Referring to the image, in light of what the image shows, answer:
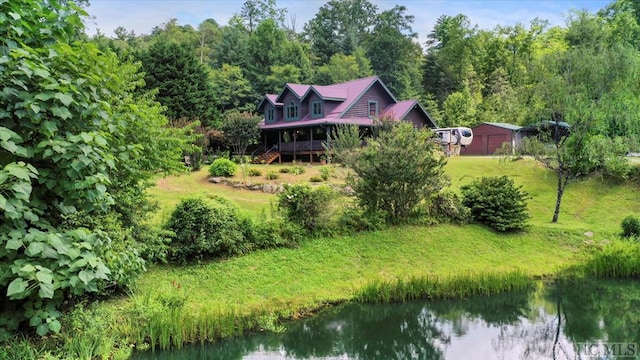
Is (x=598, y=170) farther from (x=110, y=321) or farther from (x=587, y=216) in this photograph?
(x=110, y=321)

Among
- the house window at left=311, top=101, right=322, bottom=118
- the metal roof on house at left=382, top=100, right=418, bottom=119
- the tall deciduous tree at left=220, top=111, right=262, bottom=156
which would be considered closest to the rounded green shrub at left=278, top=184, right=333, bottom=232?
the metal roof on house at left=382, top=100, right=418, bottom=119

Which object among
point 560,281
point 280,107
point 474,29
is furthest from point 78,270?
point 474,29

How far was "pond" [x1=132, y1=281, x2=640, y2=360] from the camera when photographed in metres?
7.27

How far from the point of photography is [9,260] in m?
4.65

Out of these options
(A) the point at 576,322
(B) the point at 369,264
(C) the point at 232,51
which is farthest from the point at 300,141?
(C) the point at 232,51

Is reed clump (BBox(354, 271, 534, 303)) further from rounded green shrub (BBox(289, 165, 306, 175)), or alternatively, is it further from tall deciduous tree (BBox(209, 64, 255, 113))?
tall deciduous tree (BBox(209, 64, 255, 113))

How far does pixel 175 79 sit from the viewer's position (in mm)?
31281

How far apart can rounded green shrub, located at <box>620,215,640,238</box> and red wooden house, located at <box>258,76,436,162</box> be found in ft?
47.7

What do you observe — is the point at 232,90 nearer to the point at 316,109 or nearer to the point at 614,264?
the point at 316,109

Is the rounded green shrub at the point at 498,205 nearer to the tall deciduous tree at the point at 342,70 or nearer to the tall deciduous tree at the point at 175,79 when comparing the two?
the tall deciduous tree at the point at 175,79

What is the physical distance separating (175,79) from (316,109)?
36.4ft

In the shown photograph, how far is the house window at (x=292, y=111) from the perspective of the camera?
97.4ft

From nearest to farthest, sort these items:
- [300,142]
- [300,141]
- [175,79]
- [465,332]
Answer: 1. [465,332]
2. [300,142]
3. [300,141]
4. [175,79]

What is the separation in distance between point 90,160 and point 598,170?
20.2m
